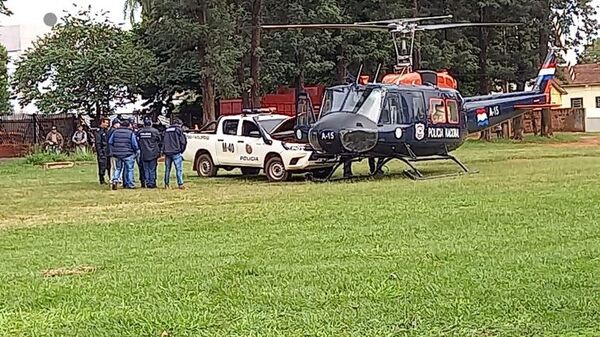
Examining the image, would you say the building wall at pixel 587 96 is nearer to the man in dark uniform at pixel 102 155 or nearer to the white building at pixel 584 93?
the white building at pixel 584 93

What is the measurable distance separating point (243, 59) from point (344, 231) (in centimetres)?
2718

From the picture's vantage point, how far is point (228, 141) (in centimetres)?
2158

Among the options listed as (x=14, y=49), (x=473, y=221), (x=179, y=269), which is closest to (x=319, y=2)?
(x=473, y=221)

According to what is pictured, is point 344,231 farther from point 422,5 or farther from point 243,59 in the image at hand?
point 422,5

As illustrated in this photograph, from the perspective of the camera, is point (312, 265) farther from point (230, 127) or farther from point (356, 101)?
point (230, 127)

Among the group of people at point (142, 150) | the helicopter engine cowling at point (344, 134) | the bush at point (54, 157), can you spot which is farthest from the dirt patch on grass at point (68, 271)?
the bush at point (54, 157)

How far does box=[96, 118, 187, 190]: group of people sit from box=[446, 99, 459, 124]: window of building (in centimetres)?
645

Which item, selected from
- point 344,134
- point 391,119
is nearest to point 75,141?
point 391,119

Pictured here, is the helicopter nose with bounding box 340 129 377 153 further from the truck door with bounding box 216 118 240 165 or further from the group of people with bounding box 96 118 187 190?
the group of people with bounding box 96 118 187 190

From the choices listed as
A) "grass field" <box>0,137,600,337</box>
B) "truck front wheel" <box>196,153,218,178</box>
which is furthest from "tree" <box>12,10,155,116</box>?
"grass field" <box>0,137,600,337</box>

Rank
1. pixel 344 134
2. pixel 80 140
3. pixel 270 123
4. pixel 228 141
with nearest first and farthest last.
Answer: pixel 344 134
pixel 270 123
pixel 228 141
pixel 80 140

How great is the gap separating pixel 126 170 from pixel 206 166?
3.55 metres

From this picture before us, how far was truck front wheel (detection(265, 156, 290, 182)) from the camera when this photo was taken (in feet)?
67.2

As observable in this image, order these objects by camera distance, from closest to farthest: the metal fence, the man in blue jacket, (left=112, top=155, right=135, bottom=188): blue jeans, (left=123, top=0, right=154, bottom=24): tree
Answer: the man in blue jacket
(left=112, top=155, right=135, bottom=188): blue jeans
(left=123, top=0, right=154, bottom=24): tree
the metal fence
